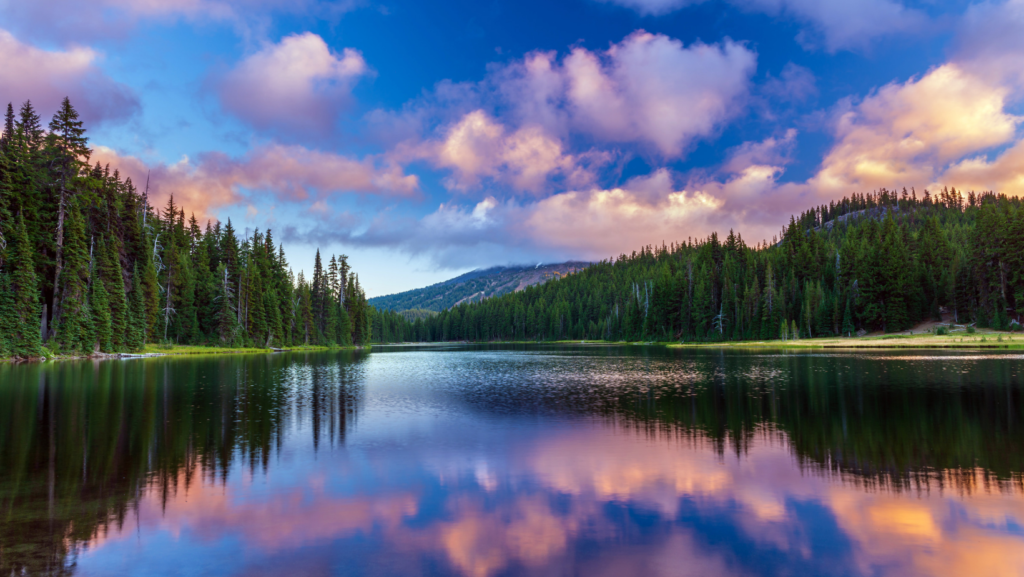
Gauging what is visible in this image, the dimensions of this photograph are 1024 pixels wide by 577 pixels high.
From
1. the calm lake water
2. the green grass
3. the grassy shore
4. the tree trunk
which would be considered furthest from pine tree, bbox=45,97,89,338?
the grassy shore

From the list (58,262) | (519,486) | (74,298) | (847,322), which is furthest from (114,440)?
(847,322)

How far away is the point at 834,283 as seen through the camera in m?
118

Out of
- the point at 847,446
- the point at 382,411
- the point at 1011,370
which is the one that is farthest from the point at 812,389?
the point at 382,411

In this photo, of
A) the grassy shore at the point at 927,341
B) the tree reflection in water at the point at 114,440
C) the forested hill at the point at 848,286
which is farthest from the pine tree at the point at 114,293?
the forested hill at the point at 848,286

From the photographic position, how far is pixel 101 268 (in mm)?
65625

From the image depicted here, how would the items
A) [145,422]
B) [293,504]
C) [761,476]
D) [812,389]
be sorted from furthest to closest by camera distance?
[812,389], [145,422], [761,476], [293,504]

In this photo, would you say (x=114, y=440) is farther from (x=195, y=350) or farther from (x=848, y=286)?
(x=848, y=286)

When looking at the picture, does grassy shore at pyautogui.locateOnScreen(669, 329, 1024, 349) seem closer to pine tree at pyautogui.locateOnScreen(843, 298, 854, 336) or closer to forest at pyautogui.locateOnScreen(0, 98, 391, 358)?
pine tree at pyautogui.locateOnScreen(843, 298, 854, 336)

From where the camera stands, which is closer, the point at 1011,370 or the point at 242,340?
the point at 1011,370

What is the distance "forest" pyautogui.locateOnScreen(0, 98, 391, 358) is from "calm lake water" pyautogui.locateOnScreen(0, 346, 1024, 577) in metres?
36.5

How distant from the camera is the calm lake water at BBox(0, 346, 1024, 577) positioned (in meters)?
9.44

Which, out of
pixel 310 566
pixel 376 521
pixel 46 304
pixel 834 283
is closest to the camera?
pixel 310 566

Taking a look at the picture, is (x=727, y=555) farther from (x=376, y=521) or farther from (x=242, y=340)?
(x=242, y=340)

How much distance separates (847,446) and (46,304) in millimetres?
77103
